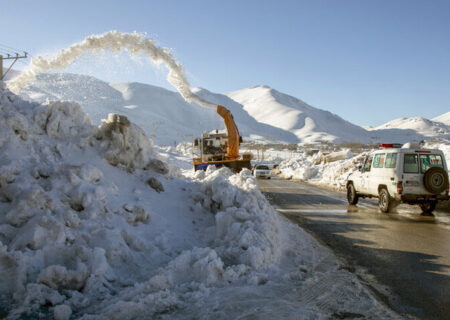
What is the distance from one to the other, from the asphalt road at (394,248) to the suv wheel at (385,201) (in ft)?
0.82

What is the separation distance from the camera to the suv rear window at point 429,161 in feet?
38.3

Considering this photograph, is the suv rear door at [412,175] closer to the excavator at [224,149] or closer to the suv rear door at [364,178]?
the suv rear door at [364,178]

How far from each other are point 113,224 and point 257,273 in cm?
224

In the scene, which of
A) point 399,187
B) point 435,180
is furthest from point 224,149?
point 435,180

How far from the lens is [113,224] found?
538 centimetres

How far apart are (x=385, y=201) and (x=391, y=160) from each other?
139 centimetres

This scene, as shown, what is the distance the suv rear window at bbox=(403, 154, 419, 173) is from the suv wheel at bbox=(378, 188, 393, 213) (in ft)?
3.36

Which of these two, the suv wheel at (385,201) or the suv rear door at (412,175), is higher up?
the suv rear door at (412,175)

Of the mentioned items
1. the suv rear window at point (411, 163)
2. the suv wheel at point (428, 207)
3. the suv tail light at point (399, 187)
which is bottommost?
the suv wheel at point (428, 207)

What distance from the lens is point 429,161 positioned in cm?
1179

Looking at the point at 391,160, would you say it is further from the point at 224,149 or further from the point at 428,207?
the point at 224,149

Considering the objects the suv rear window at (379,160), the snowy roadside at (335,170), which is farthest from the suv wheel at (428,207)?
the snowy roadside at (335,170)

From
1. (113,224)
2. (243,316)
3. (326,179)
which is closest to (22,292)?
(113,224)

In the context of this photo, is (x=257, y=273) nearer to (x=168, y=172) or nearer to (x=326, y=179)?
(x=168, y=172)
